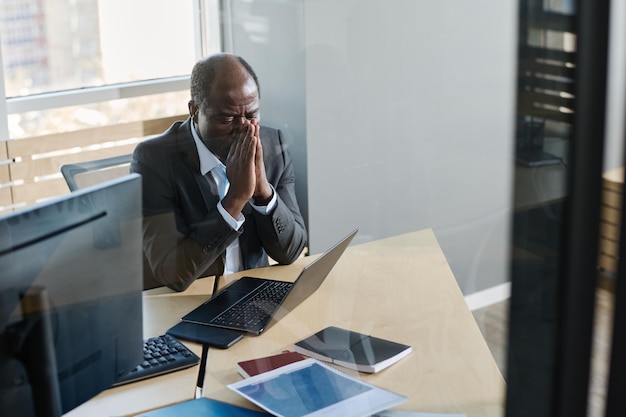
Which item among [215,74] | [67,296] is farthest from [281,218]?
[67,296]

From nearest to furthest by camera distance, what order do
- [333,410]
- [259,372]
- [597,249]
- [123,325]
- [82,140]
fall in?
1. [597,249]
2. [123,325]
3. [333,410]
4. [259,372]
5. [82,140]

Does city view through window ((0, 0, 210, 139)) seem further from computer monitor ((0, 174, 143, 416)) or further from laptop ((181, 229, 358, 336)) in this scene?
computer monitor ((0, 174, 143, 416))

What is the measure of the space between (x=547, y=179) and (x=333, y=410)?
0.84 meters

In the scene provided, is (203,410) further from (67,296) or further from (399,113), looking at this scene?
(399,113)

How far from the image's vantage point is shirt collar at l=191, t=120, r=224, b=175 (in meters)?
1.91

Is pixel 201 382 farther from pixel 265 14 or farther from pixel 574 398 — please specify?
pixel 265 14

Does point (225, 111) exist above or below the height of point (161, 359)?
above

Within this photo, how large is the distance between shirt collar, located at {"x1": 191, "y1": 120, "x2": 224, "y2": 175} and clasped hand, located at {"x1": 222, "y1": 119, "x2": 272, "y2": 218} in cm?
4

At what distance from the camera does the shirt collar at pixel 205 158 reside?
1.91 m

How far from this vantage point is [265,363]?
1.45 m

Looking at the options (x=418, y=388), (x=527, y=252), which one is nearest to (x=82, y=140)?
(x=418, y=388)

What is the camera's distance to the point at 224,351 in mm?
1502

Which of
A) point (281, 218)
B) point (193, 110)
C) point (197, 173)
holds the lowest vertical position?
point (281, 218)

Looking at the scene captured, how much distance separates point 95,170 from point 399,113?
0.80 m
